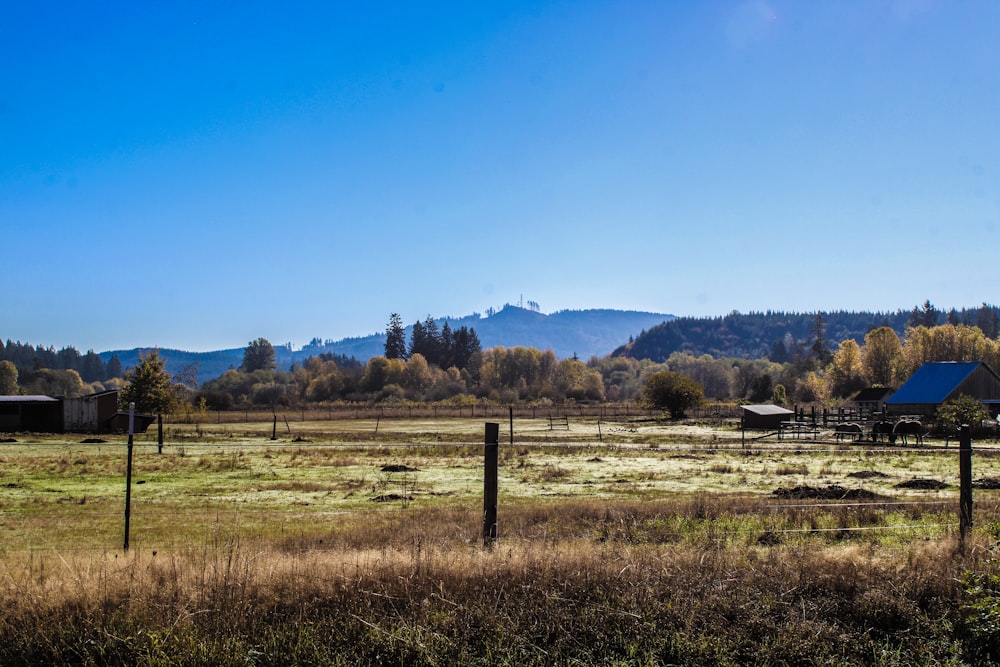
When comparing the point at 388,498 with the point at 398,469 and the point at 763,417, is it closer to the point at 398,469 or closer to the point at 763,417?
the point at 398,469

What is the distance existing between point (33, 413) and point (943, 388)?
7792 cm

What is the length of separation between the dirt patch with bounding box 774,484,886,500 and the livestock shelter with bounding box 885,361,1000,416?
5490cm

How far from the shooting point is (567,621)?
21.8 ft

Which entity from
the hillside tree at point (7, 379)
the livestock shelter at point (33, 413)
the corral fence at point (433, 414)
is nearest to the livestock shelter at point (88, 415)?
the livestock shelter at point (33, 413)

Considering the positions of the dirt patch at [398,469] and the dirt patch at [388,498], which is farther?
the dirt patch at [398,469]

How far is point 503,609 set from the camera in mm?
6676

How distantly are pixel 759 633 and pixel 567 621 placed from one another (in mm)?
1712

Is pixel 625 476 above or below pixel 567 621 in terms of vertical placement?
below

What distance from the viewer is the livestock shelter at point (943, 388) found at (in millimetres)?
67062

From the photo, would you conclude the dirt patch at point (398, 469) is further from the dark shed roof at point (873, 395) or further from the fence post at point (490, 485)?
the dark shed roof at point (873, 395)

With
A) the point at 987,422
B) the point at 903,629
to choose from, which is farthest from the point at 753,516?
the point at 987,422

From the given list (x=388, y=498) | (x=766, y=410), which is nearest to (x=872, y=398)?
(x=766, y=410)

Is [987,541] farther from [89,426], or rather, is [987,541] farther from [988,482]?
[89,426]

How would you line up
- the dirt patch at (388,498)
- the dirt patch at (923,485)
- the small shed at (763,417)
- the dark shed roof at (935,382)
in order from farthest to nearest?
the small shed at (763,417), the dark shed roof at (935,382), the dirt patch at (923,485), the dirt patch at (388,498)
